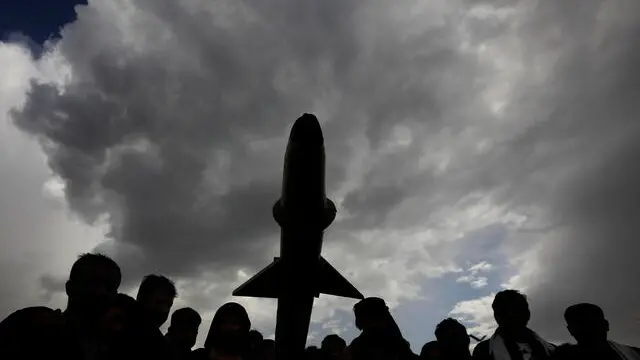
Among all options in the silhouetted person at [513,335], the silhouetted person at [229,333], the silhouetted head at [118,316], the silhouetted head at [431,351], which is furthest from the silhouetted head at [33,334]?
the silhouetted person at [513,335]

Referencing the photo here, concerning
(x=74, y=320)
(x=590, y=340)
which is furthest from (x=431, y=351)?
(x=74, y=320)

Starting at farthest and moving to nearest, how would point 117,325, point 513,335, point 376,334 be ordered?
point 513,335 → point 376,334 → point 117,325

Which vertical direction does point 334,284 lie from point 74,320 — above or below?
above

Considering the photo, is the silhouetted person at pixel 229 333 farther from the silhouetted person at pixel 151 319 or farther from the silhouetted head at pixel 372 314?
the silhouetted head at pixel 372 314

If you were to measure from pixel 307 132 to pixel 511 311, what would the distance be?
4848mm

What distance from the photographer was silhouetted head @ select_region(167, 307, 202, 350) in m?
6.46

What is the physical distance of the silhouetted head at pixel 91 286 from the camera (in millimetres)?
4438

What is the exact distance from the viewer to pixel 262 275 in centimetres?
1394

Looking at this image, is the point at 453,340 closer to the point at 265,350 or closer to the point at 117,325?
the point at 265,350

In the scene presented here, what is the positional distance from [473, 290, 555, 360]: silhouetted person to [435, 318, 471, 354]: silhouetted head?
0.43 metres

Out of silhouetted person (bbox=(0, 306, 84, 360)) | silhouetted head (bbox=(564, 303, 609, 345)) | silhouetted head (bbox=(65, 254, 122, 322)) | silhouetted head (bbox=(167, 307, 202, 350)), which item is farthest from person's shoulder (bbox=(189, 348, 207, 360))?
silhouetted head (bbox=(564, 303, 609, 345))

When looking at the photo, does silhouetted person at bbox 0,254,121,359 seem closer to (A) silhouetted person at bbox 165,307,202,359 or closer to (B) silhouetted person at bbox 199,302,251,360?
(B) silhouetted person at bbox 199,302,251,360

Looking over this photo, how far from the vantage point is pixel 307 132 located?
917 cm

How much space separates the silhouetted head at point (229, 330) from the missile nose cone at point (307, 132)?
526 centimetres
